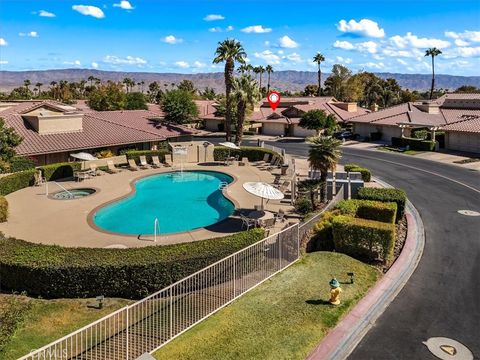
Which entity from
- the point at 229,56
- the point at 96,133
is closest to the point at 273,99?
the point at 229,56

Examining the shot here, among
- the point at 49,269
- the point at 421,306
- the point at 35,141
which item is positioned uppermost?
the point at 35,141

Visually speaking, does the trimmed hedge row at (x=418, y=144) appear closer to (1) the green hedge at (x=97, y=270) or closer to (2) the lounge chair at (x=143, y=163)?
(2) the lounge chair at (x=143, y=163)

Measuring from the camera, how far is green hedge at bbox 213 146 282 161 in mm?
45412

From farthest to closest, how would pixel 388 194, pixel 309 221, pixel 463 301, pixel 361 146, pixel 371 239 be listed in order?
pixel 361 146
pixel 388 194
pixel 309 221
pixel 371 239
pixel 463 301

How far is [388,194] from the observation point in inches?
965

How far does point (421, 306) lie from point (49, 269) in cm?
1338

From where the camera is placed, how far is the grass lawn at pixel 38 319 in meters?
12.5

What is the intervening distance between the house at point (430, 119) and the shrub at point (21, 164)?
4686 cm

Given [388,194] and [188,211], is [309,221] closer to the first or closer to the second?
[388,194]

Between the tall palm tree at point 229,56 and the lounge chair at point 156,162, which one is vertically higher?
the tall palm tree at point 229,56

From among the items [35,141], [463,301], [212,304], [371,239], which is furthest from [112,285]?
[35,141]

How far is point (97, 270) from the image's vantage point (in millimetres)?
15250

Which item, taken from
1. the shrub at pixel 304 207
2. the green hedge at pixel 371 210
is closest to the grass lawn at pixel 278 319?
the green hedge at pixel 371 210

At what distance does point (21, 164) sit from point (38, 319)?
83.5 feet
